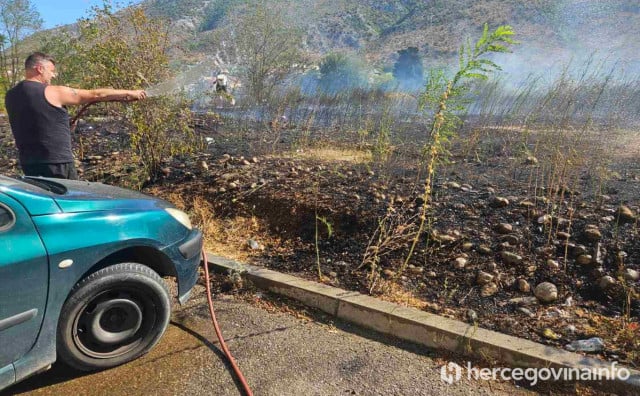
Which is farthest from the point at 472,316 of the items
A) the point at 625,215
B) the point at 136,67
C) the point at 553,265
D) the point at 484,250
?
the point at 136,67

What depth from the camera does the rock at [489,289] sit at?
10.7 ft

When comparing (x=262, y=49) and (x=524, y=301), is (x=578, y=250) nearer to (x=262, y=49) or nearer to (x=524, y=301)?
(x=524, y=301)

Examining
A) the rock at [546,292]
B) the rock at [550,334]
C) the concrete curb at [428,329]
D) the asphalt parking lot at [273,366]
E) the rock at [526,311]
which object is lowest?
the asphalt parking lot at [273,366]

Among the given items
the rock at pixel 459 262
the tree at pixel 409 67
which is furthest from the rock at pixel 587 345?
the tree at pixel 409 67

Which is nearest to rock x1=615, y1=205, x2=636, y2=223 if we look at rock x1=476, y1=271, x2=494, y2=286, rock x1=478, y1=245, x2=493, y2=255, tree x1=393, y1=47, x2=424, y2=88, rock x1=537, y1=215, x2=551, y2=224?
rock x1=537, y1=215, x2=551, y2=224

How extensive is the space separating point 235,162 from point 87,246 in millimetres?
4270

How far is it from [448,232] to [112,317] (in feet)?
9.43

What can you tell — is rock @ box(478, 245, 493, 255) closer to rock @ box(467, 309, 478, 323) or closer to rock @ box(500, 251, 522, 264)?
rock @ box(500, 251, 522, 264)

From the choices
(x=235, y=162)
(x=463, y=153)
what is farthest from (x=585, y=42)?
(x=235, y=162)

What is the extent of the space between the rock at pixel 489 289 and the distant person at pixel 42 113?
3355 millimetres

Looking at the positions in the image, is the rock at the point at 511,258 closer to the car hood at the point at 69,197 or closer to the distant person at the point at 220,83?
the car hood at the point at 69,197

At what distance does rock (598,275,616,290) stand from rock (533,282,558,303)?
13.0 inches

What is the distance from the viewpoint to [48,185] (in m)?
2.64

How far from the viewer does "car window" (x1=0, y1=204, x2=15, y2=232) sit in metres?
2.01
